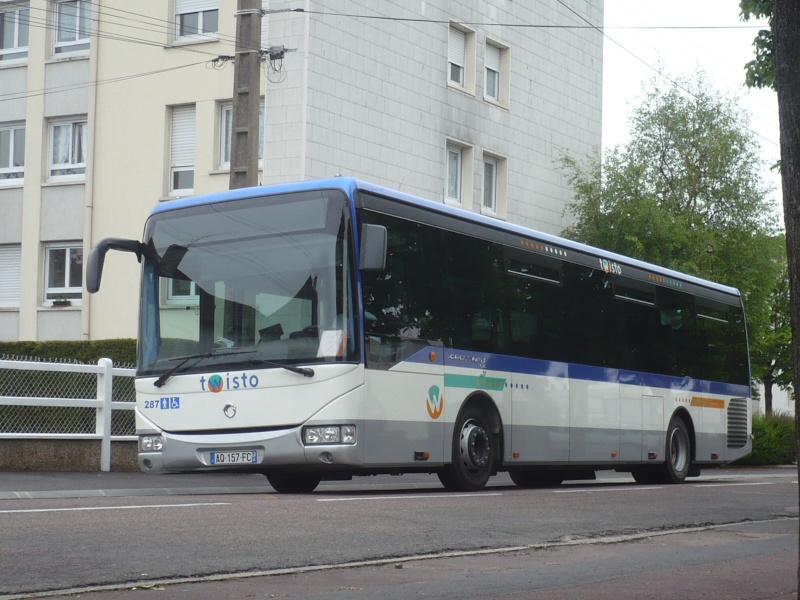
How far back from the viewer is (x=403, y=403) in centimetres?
1343

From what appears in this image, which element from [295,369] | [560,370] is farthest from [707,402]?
[295,369]

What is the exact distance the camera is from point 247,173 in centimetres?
1912

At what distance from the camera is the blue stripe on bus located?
46.7ft

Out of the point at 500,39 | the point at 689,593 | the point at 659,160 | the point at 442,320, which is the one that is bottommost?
the point at 689,593

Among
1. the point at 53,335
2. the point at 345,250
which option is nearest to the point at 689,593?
the point at 345,250

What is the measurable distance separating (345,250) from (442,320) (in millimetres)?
1862

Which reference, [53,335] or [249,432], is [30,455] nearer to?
[249,432]

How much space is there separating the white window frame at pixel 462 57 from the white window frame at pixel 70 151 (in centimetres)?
937

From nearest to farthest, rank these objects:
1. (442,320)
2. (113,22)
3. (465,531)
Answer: (465,531) → (442,320) → (113,22)

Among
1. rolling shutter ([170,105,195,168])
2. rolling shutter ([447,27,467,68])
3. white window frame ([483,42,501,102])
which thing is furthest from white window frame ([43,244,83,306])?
white window frame ([483,42,501,102])

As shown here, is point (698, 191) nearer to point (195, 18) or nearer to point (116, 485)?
point (195, 18)

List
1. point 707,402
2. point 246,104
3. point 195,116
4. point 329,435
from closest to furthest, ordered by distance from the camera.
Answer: point 329,435 < point 246,104 < point 707,402 < point 195,116

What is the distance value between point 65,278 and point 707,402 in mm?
17503

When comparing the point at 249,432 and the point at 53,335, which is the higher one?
the point at 53,335
